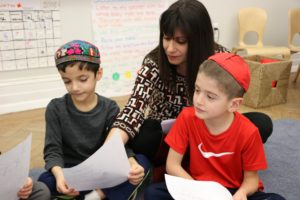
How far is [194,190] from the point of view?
0.94 meters

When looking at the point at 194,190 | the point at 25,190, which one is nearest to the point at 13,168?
the point at 25,190

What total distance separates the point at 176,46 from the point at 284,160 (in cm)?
93

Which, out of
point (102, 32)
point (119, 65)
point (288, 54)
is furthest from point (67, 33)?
point (288, 54)

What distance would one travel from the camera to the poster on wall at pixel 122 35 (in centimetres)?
250

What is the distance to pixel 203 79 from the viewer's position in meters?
0.98

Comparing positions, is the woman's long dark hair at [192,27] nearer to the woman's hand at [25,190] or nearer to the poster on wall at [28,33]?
the woman's hand at [25,190]

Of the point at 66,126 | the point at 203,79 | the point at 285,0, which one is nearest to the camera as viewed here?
the point at 203,79

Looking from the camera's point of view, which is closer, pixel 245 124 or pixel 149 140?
pixel 245 124

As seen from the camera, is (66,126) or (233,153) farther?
(66,126)

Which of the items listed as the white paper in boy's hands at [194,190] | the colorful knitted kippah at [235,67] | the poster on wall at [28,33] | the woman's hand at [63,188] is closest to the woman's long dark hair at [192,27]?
the colorful knitted kippah at [235,67]

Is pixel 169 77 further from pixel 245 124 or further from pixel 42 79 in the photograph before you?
pixel 42 79

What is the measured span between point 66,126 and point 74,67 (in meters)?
0.22

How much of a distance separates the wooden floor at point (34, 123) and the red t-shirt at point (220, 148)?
0.81 meters

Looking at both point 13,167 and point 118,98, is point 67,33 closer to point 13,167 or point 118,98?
point 118,98
